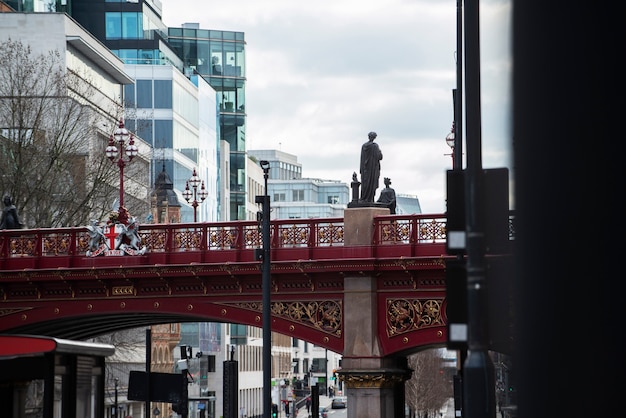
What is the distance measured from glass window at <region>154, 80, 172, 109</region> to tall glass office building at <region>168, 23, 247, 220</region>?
80.2ft

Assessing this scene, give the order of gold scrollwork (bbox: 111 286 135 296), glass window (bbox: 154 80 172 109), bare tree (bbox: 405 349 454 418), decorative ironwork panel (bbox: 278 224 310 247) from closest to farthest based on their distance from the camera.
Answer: decorative ironwork panel (bbox: 278 224 310 247)
gold scrollwork (bbox: 111 286 135 296)
glass window (bbox: 154 80 172 109)
bare tree (bbox: 405 349 454 418)

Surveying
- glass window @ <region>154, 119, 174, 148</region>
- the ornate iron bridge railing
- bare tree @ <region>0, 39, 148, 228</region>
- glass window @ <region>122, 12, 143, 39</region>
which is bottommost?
the ornate iron bridge railing

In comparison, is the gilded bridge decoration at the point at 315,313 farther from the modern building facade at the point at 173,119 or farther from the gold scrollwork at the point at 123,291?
the modern building facade at the point at 173,119

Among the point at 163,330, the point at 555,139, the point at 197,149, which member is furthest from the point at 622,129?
the point at 197,149

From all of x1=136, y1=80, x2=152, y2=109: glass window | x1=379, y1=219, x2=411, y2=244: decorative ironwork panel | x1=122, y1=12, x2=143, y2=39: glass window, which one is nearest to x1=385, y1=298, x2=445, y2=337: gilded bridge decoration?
x1=379, y1=219, x2=411, y2=244: decorative ironwork panel

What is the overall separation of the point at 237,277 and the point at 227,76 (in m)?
77.5

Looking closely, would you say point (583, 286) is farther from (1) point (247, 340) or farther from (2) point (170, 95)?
(1) point (247, 340)

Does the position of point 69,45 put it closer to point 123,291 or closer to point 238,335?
point 123,291

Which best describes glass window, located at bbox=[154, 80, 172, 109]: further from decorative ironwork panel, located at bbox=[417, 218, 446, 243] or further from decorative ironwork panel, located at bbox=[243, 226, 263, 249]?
decorative ironwork panel, located at bbox=[417, 218, 446, 243]

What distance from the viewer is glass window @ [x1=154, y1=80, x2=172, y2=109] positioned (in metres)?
83.1

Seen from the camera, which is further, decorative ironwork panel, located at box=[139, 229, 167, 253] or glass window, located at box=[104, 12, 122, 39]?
glass window, located at box=[104, 12, 122, 39]

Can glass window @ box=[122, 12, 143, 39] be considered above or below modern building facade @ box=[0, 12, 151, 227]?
above

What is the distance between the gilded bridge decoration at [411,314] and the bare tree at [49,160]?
53.5 ft

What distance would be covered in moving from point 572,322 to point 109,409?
69.0 m
